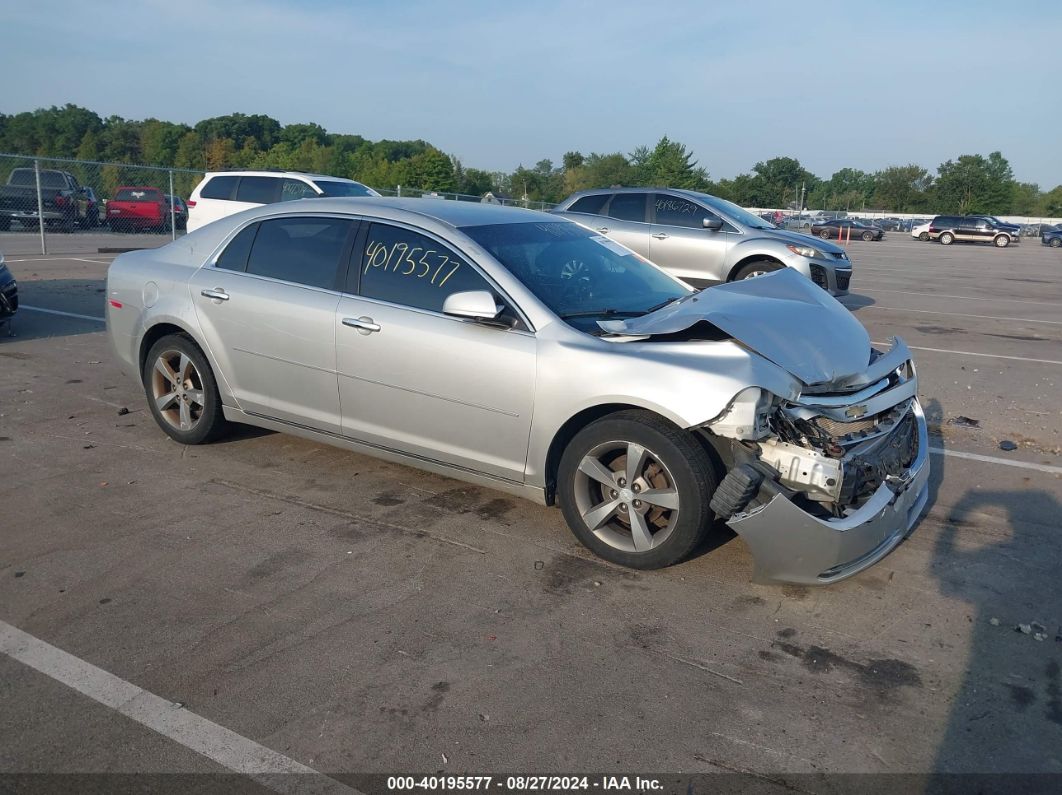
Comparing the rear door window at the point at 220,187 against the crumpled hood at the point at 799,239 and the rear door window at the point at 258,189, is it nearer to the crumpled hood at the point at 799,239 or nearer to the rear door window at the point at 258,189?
the rear door window at the point at 258,189

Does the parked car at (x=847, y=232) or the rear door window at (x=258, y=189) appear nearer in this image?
the rear door window at (x=258, y=189)

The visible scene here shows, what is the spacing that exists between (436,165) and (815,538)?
50.4 m

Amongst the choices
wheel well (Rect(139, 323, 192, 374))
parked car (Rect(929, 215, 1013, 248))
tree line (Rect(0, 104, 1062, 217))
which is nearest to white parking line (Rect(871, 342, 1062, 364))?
wheel well (Rect(139, 323, 192, 374))

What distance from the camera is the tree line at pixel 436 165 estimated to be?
61.4 m

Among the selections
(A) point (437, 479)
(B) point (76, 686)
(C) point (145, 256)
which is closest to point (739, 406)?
(A) point (437, 479)

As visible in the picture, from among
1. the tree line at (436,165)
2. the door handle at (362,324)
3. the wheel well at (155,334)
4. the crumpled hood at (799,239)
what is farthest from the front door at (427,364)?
the tree line at (436,165)

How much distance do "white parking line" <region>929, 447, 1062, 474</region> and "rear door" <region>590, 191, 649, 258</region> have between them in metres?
7.36

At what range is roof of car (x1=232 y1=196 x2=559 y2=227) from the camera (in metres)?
5.07

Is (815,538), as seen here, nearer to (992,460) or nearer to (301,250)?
(992,460)

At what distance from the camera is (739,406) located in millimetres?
3822

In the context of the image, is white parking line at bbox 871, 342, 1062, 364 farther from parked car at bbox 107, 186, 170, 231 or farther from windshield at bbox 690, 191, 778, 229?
parked car at bbox 107, 186, 170, 231

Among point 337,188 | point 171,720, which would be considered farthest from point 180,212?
point 171,720

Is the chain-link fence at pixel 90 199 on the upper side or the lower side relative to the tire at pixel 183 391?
upper

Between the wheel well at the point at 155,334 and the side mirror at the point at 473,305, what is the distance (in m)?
2.17
